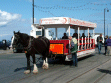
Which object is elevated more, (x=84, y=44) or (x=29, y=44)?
(x=29, y=44)

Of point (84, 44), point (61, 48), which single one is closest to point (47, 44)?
point (61, 48)

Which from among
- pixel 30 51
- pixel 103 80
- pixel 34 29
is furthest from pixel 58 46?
pixel 34 29

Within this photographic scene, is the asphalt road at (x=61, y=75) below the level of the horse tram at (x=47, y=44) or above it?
below

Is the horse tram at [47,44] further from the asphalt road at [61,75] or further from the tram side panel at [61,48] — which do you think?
the asphalt road at [61,75]

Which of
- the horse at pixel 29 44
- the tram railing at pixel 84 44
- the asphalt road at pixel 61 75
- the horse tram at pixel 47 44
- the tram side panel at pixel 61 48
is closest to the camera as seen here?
the asphalt road at pixel 61 75

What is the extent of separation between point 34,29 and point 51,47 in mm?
12676

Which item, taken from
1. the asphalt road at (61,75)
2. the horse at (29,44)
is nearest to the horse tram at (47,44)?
the horse at (29,44)

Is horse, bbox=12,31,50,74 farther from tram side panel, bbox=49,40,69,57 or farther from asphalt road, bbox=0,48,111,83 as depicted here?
tram side panel, bbox=49,40,69,57

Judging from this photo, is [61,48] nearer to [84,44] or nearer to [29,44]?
[29,44]

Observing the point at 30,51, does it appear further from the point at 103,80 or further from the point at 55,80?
the point at 103,80

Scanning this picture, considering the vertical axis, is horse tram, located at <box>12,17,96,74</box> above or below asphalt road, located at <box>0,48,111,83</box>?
above

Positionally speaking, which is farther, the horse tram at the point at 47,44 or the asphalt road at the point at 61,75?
the horse tram at the point at 47,44

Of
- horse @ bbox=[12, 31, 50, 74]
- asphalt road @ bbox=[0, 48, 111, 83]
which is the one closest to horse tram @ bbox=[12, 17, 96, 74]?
horse @ bbox=[12, 31, 50, 74]

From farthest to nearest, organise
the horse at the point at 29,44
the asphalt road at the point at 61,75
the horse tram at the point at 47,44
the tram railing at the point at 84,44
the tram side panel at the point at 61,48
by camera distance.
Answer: the tram railing at the point at 84,44, the tram side panel at the point at 61,48, the horse tram at the point at 47,44, the horse at the point at 29,44, the asphalt road at the point at 61,75
